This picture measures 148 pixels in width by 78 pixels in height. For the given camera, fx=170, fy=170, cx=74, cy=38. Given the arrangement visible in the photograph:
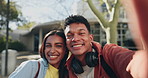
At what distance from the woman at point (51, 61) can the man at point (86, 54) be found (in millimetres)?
172

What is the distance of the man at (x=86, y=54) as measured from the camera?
5.79 feet

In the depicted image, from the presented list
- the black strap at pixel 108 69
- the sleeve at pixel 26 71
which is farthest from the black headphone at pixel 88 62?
the sleeve at pixel 26 71

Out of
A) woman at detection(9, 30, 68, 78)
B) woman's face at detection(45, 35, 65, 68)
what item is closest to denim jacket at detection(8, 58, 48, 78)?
woman at detection(9, 30, 68, 78)

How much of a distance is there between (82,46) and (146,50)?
1287 millimetres

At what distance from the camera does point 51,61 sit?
2.25m

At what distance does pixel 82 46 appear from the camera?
2.04 meters

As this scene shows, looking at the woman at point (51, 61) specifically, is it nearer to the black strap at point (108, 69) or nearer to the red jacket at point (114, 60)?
the red jacket at point (114, 60)

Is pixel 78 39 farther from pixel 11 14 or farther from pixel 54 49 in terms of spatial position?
pixel 11 14

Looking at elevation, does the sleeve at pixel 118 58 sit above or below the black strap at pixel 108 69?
above

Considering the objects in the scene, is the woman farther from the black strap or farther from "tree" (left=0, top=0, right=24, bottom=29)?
"tree" (left=0, top=0, right=24, bottom=29)

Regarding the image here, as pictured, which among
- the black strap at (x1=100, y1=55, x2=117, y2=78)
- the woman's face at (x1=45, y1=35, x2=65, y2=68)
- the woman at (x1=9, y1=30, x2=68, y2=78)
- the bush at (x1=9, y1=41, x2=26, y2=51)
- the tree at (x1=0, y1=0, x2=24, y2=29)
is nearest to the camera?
the black strap at (x1=100, y1=55, x2=117, y2=78)

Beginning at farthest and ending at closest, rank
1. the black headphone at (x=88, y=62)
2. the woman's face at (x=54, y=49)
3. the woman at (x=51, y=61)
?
1. the woman's face at (x=54, y=49)
2. the woman at (x=51, y=61)
3. the black headphone at (x=88, y=62)

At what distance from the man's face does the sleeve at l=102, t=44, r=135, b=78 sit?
0.25 metres

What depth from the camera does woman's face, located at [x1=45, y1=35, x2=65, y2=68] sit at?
7.41 feet
